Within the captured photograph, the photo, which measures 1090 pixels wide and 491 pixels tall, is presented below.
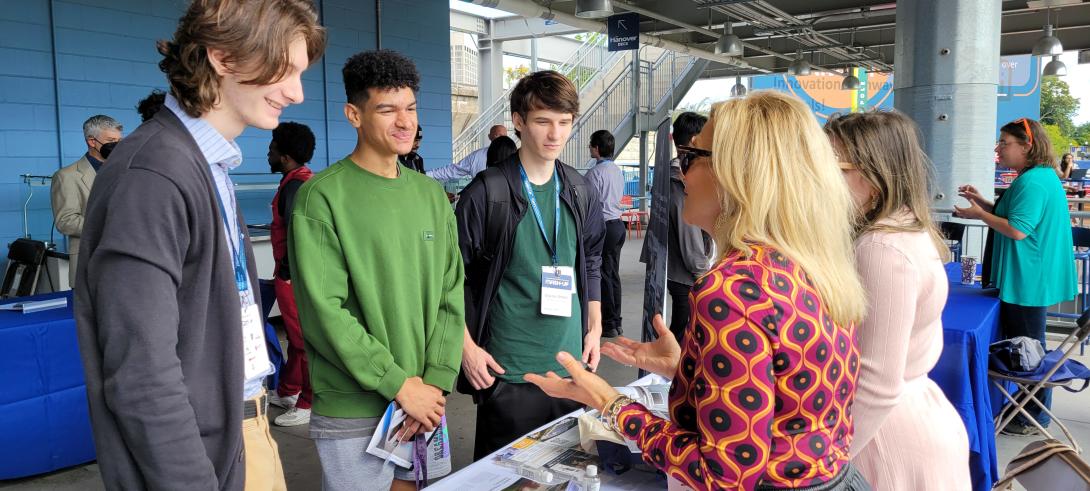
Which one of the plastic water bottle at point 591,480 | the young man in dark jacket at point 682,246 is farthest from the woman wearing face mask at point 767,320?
the young man in dark jacket at point 682,246

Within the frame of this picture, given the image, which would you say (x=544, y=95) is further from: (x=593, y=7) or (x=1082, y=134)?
(x=1082, y=134)

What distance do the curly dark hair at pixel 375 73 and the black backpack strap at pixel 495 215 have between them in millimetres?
498

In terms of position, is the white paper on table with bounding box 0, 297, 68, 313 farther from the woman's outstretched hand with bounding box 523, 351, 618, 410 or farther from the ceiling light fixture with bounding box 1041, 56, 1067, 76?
the ceiling light fixture with bounding box 1041, 56, 1067, 76

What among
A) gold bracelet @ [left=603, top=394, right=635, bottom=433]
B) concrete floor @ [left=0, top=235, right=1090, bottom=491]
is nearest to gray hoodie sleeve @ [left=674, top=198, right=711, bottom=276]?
concrete floor @ [left=0, top=235, right=1090, bottom=491]

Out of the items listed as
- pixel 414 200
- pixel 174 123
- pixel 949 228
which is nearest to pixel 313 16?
pixel 174 123

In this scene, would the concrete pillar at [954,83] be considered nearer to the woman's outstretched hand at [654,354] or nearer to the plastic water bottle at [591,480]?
the woman's outstretched hand at [654,354]

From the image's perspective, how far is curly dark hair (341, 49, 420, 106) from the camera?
1.96 metres

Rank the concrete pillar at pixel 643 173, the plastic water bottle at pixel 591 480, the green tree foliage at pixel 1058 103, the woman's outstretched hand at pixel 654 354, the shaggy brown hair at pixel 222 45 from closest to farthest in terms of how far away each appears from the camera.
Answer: the shaggy brown hair at pixel 222 45
the plastic water bottle at pixel 591 480
the woman's outstretched hand at pixel 654 354
the concrete pillar at pixel 643 173
the green tree foliage at pixel 1058 103

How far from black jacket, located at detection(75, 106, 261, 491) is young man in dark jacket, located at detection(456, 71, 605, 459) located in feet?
3.90

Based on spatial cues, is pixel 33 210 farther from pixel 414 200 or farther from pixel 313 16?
pixel 313 16

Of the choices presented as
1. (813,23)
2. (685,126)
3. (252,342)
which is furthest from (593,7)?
(252,342)

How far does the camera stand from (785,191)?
1.21 meters

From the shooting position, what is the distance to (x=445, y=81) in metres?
9.59

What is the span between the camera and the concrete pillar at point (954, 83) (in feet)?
18.5
